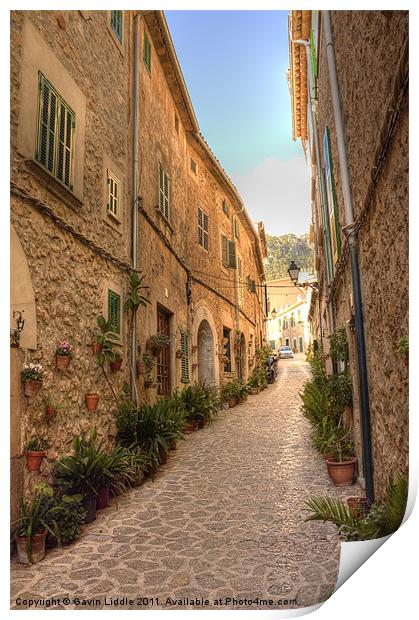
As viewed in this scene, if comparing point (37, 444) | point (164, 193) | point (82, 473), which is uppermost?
point (164, 193)

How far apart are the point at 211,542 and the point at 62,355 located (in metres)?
1.95

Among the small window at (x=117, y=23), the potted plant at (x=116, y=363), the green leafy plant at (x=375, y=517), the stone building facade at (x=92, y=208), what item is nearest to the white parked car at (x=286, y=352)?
the stone building facade at (x=92, y=208)

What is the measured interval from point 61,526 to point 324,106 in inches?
215

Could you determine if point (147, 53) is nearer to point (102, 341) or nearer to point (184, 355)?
point (102, 341)

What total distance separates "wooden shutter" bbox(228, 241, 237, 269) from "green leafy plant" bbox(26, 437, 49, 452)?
942 cm

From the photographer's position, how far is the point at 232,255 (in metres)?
12.8

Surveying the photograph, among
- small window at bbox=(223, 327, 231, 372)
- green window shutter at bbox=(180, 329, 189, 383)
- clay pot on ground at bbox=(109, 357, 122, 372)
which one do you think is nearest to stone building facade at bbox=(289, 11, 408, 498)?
clay pot on ground at bbox=(109, 357, 122, 372)

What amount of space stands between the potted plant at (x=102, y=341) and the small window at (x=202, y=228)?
19.2 ft

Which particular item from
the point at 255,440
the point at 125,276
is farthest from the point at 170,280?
the point at 255,440

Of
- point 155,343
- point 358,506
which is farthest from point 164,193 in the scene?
point 358,506

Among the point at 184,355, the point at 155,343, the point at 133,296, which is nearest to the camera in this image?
the point at 133,296
